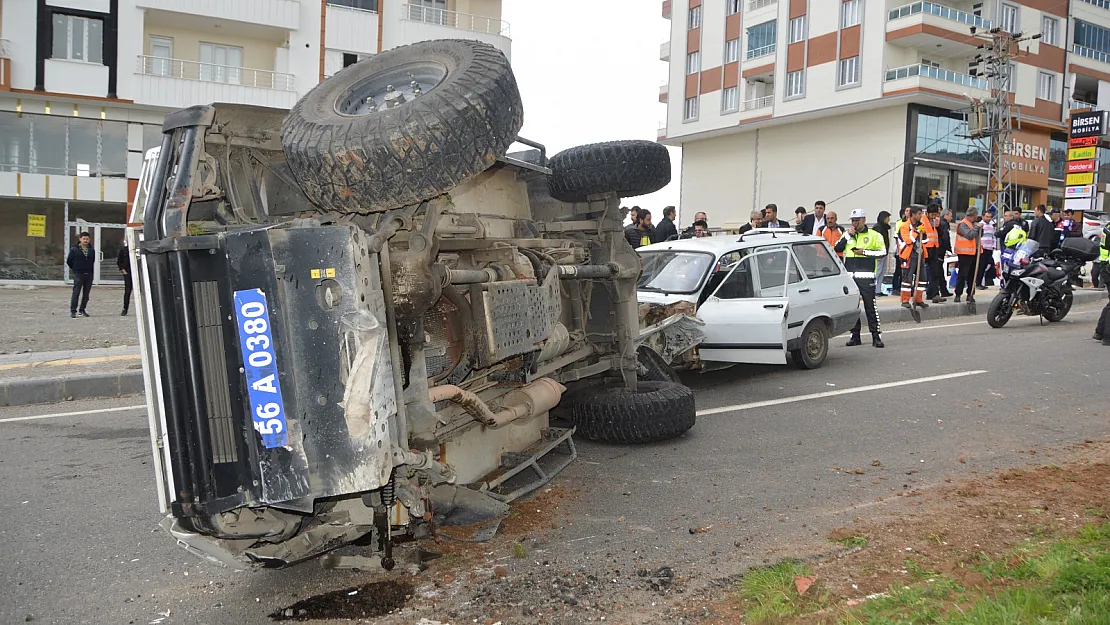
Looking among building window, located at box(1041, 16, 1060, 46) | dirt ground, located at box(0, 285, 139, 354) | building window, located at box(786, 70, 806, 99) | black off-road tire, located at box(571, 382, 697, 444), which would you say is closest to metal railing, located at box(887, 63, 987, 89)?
building window, located at box(786, 70, 806, 99)

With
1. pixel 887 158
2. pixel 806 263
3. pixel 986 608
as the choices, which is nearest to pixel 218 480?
pixel 986 608

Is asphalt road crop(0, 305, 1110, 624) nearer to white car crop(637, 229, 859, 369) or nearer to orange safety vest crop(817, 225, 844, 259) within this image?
white car crop(637, 229, 859, 369)

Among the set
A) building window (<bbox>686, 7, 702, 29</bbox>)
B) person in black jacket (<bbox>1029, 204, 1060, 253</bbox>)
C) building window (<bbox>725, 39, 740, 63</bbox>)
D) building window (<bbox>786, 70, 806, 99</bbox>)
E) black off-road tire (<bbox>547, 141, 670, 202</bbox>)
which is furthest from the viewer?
building window (<bbox>686, 7, 702, 29</bbox>)

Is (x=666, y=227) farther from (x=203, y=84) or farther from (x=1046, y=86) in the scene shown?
(x=1046, y=86)

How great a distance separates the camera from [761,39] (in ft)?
139

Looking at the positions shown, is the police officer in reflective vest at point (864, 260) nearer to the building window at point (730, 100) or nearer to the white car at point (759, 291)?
the white car at point (759, 291)

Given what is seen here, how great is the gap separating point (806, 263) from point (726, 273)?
1.28 m

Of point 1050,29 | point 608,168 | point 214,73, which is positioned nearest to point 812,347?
point 608,168

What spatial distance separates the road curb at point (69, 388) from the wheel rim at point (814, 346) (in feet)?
22.7

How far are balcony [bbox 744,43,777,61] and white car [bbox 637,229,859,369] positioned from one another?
115ft

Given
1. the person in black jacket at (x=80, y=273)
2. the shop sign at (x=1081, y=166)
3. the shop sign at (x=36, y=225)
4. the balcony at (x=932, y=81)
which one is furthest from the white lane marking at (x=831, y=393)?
the balcony at (x=932, y=81)

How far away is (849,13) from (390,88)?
3796cm

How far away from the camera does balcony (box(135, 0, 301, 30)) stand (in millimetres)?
23875

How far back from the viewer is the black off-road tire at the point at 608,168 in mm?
5820
